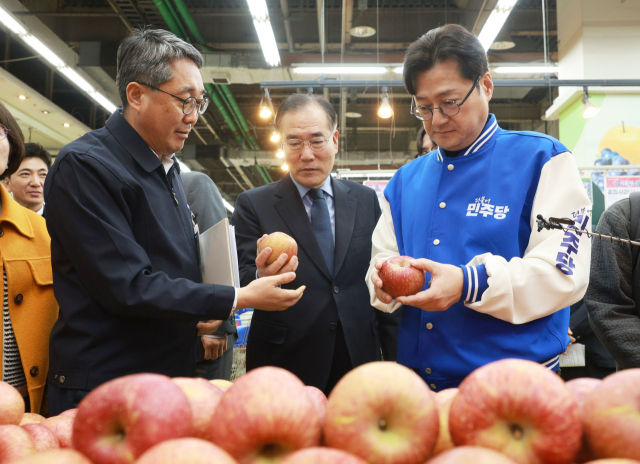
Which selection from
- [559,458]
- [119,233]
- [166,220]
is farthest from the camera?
[166,220]

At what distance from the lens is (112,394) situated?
2.60ft

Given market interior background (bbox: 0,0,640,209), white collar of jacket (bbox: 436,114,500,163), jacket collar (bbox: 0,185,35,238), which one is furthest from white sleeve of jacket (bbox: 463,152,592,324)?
market interior background (bbox: 0,0,640,209)

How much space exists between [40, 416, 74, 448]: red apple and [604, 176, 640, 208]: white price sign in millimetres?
4977

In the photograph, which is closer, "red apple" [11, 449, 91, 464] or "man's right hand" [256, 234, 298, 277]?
"red apple" [11, 449, 91, 464]

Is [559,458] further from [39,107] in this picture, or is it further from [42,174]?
[39,107]

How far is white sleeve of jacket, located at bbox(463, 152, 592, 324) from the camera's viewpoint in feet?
4.58

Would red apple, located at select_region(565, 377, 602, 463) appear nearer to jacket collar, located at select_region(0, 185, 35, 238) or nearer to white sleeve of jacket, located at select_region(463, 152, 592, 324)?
white sleeve of jacket, located at select_region(463, 152, 592, 324)

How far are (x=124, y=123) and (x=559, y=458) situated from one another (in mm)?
1728

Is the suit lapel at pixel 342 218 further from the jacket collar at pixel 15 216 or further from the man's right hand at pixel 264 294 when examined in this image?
the jacket collar at pixel 15 216

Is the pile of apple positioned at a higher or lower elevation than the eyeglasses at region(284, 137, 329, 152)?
lower

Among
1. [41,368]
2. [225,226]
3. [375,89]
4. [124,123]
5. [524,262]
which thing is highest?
[375,89]

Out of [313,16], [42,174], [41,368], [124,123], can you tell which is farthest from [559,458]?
[313,16]

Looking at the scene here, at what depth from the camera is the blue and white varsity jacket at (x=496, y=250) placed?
1.41 m

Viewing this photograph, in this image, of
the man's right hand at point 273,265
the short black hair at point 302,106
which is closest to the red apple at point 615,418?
the man's right hand at point 273,265
